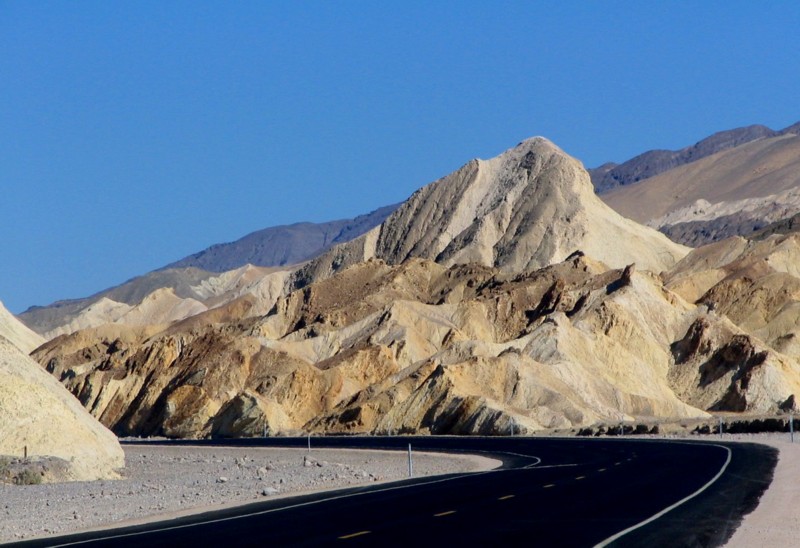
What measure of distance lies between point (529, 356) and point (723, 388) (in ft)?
44.8

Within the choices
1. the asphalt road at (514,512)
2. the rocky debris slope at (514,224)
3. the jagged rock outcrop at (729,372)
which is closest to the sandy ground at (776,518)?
the asphalt road at (514,512)

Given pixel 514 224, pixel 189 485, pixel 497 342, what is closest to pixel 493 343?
pixel 497 342

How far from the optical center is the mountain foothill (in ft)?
283

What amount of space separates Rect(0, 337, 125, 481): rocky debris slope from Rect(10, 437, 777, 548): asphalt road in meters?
12.8

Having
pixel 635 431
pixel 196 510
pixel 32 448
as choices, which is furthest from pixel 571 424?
pixel 196 510

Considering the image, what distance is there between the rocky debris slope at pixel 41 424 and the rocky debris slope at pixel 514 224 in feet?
390

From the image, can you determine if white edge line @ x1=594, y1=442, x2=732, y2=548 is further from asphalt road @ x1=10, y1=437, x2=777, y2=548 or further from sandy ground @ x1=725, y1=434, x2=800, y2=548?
sandy ground @ x1=725, y1=434, x2=800, y2=548

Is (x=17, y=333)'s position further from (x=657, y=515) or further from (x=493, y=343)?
(x=657, y=515)

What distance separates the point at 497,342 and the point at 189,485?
8424 centimetres

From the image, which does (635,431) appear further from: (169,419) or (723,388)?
(169,419)

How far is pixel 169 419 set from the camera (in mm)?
101438

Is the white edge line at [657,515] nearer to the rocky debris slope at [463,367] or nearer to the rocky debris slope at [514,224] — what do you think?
the rocky debris slope at [463,367]

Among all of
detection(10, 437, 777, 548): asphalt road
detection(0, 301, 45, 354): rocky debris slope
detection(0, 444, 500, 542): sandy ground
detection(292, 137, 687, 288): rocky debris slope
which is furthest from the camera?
detection(292, 137, 687, 288): rocky debris slope

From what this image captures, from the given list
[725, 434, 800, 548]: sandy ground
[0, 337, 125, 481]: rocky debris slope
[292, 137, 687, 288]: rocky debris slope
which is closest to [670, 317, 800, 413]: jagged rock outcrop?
[0, 337, 125, 481]: rocky debris slope
